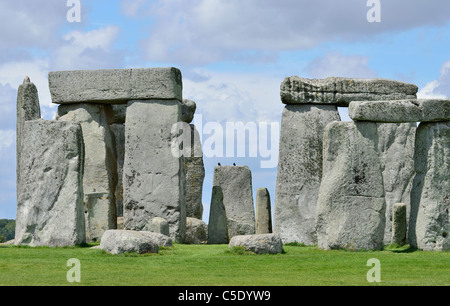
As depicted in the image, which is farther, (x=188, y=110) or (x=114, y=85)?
(x=188, y=110)

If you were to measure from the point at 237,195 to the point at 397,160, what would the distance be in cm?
410

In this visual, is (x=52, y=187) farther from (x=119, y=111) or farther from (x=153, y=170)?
(x=119, y=111)

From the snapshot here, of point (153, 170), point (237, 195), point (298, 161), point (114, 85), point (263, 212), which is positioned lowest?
point (263, 212)

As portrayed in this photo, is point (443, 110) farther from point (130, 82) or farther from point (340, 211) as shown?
point (130, 82)

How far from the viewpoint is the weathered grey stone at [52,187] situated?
61.4 feet

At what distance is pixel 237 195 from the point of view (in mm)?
24016

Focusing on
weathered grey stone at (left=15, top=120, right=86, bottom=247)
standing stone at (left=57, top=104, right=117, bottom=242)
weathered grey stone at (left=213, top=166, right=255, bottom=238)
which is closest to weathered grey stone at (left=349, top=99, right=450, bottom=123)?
weathered grey stone at (left=15, top=120, right=86, bottom=247)

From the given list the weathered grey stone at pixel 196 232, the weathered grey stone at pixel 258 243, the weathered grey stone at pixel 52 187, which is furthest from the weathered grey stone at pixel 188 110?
the weathered grey stone at pixel 258 243

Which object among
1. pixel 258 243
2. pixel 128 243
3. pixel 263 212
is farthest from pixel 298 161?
pixel 128 243

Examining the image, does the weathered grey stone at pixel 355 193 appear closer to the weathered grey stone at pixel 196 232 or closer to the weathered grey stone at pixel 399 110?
the weathered grey stone at pixel 399 110

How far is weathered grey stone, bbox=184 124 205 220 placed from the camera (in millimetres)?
25625

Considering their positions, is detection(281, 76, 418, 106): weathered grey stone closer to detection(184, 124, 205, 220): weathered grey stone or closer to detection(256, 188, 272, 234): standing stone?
detection(256, 188, 272, 234): standing stone

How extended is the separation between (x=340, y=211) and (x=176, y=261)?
3.40m
